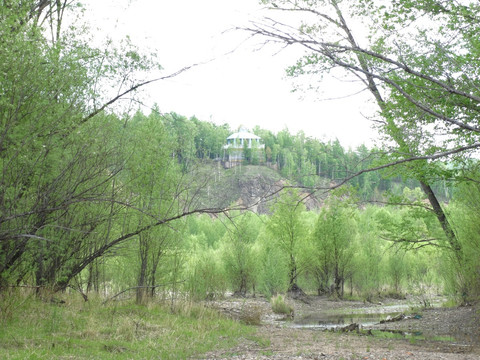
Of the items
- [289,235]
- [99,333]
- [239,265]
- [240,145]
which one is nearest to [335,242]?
[289,235]

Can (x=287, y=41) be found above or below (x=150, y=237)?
above

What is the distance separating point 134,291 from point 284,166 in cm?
8194

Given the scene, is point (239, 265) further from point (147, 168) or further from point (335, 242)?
point (147, 168)

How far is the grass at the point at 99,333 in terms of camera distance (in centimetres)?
759

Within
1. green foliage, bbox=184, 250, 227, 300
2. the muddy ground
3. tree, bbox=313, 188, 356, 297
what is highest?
tree, bbox=313, 188, 356, 297

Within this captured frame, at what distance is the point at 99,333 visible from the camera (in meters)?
9.40

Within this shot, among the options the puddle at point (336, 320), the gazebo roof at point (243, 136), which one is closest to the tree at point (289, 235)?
the puddle at point (336, 320)

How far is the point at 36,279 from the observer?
11.4 m

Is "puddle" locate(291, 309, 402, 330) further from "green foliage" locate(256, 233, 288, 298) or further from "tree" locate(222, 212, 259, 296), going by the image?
"tree" locate(222, 212, 259, 296)

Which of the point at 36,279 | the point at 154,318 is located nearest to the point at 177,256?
the point at 154,318

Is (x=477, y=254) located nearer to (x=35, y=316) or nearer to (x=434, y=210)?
(x=434, y=210)

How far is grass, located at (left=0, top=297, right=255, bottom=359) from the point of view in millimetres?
7586

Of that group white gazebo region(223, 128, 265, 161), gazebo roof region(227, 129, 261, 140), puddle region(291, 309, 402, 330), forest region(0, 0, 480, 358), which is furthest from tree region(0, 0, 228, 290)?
gazebo roof region(227, 129, 261, 140)

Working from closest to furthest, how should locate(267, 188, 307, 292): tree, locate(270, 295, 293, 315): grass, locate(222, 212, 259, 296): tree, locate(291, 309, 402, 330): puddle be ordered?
locate(291, 309, 402, 330): puddle → locate(270, 295, 293, 315): grass → locate(267, 188, 307, 292): tree → locate(222, 212, 259, 296): tree
